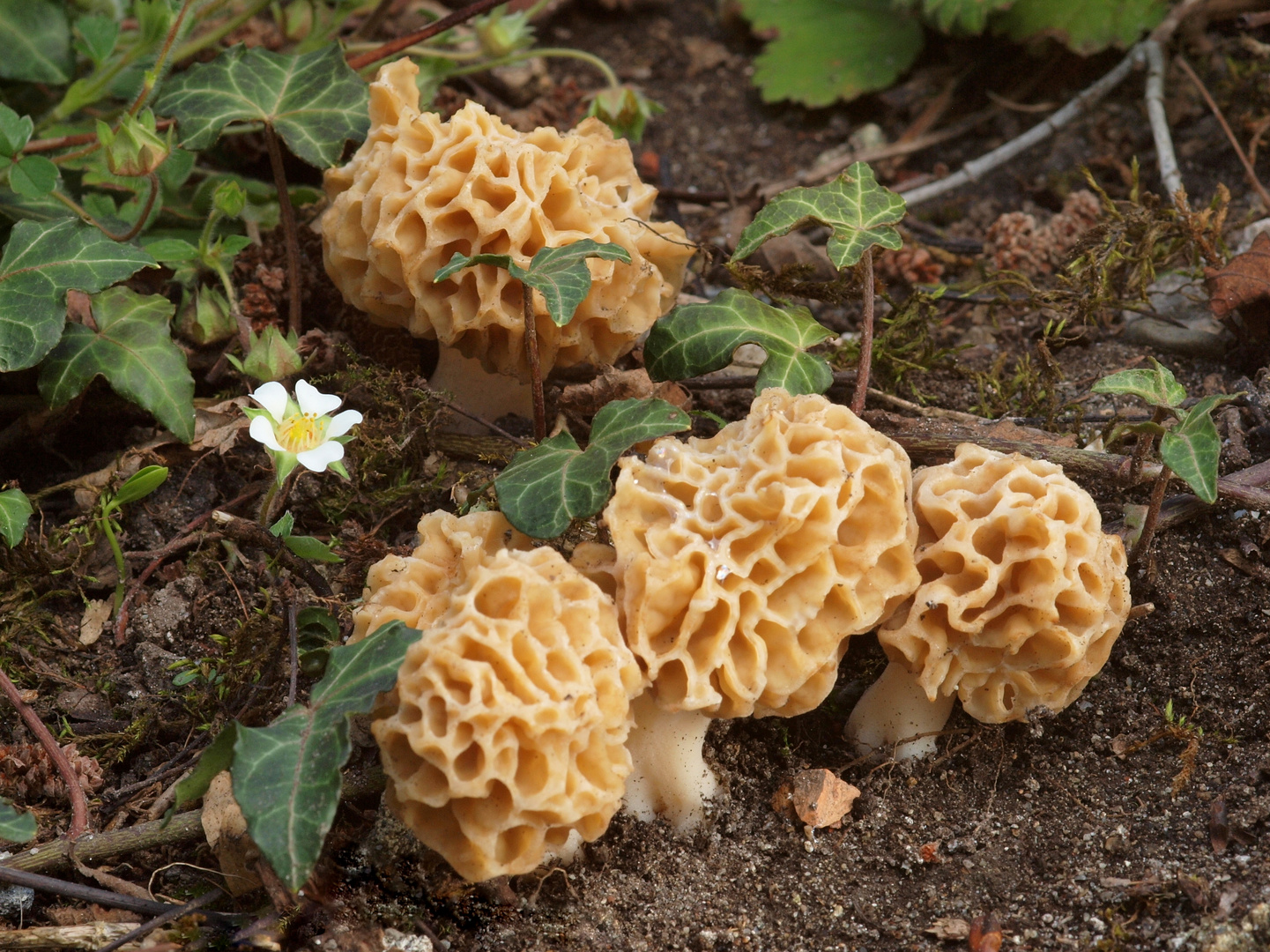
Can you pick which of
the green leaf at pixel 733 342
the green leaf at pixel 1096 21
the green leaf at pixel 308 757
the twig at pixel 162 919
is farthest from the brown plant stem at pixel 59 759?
the green leaf at pixel 1096 21

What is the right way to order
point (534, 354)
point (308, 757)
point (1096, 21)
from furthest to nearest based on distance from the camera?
point (1096, 21) → point (534, 354) → point (308, 757)

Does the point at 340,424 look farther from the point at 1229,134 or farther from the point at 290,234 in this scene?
the point at 1229,134

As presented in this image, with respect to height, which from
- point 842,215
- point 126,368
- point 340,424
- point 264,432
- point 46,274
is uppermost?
point 842,215

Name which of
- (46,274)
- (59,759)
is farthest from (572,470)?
(46,274)

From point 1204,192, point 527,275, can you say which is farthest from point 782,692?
point 1204,192

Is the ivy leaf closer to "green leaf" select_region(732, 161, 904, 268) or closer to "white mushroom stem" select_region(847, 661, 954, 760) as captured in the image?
"green leaf" select_region(732, 161, 904, 268)
